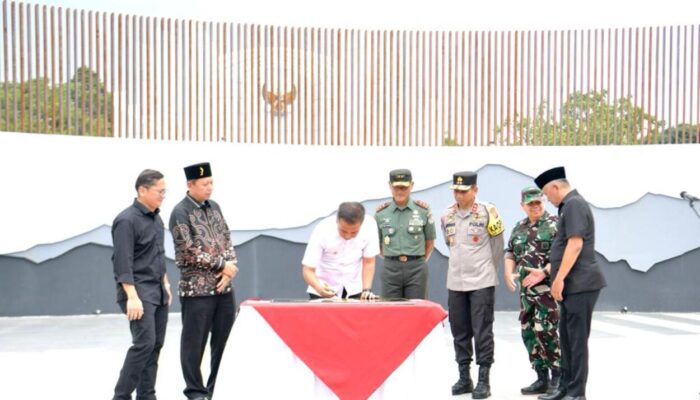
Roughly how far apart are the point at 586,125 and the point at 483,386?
741 cm

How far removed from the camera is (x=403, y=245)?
693 cm

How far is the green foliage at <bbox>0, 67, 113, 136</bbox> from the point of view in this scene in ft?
36.8

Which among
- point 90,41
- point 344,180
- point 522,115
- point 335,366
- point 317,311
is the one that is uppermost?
point 90,41

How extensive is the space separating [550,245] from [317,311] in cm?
237

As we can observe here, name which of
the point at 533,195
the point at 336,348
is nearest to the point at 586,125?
the point at 533,195

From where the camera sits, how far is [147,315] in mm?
5426

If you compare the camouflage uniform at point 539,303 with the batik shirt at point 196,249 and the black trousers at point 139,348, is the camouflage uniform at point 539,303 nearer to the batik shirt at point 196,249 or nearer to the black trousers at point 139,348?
the batik shirt at point 196,249

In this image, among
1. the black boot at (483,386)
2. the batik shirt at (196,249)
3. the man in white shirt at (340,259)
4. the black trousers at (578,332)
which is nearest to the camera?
the man in white shirt at (340,259)

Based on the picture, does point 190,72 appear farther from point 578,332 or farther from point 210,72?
point 578,332

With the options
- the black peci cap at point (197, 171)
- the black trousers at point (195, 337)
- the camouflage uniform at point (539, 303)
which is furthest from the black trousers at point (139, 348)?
the camouflage uniform at point (539, 303)

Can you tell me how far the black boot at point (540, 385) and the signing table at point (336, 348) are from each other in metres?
1.71

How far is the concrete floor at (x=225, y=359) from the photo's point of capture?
6418 mm

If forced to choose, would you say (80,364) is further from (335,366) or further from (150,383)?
(335,366)

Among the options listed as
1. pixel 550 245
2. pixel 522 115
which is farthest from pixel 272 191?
pixel 550 245
